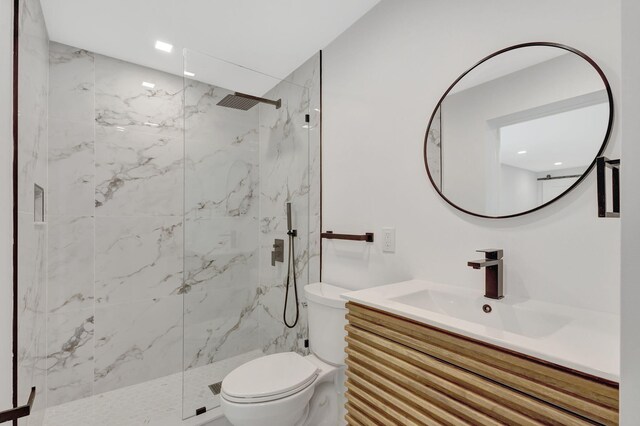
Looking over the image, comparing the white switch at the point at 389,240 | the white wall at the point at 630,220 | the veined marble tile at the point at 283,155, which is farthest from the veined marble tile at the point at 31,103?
the white wall at the point at 630,220

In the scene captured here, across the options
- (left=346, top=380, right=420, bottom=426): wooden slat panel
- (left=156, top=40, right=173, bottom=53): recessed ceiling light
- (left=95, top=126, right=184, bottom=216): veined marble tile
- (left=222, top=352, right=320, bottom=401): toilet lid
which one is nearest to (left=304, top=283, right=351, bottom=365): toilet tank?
(left=222, top=352, right=320, bottom=401): toilet lid

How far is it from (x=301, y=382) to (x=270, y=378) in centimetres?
16

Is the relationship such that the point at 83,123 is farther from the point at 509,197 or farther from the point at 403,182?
the point at 509,197

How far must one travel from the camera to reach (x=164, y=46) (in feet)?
7.32

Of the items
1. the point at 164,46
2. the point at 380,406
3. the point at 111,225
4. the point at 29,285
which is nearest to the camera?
the point at 380,406

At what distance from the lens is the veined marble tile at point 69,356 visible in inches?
82.7

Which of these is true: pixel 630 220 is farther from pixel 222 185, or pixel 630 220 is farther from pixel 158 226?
pixel 158 226

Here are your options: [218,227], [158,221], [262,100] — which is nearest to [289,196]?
[218,227]

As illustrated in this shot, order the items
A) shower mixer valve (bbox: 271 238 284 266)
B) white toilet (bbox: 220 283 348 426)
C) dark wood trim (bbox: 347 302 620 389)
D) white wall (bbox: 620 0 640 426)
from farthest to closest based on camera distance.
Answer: shower mixer valve (bbox: 271 238 284 266) → white toilet (bbox: 220 283 348 426) → dark wood trim (bbox: 347 302 620 389) → white wall (bbox: 620 0 640 426)

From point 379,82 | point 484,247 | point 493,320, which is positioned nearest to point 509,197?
point 484,247

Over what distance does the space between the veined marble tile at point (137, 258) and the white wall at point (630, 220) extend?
8.90 feet

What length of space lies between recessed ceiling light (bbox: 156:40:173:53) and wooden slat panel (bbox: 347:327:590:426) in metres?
2.31
